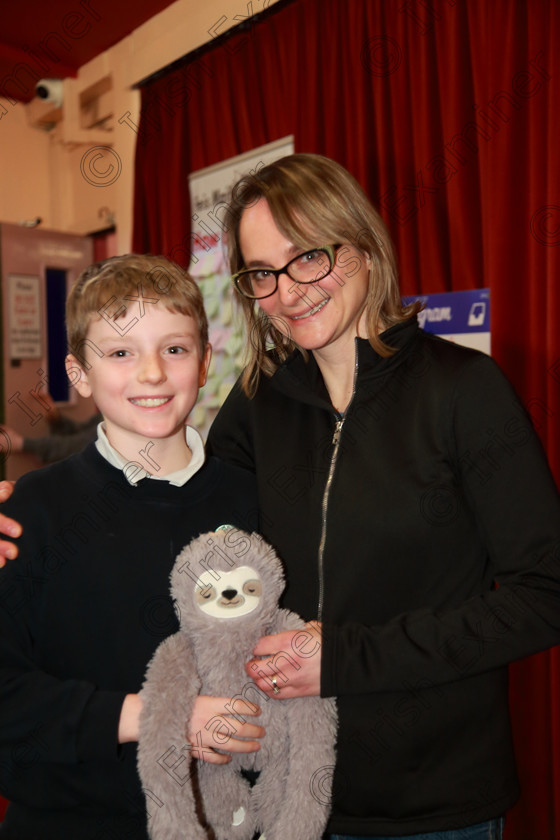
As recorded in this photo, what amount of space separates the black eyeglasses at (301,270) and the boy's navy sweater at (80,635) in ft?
1.42

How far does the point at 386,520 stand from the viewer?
113 cm

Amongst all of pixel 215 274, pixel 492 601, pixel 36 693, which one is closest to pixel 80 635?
pixel 36 693

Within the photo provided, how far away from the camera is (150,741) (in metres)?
0.90

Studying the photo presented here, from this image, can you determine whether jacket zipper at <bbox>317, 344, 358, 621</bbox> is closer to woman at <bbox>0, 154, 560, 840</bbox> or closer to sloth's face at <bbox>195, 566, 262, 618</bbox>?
woman at <bbox>0, 154, 560, 840</bbox>

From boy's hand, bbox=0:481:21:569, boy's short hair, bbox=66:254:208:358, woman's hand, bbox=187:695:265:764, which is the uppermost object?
boy's short hair, bbox=66:254:208:358

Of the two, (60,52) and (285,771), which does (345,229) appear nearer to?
(285,771)

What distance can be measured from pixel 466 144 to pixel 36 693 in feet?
6.46

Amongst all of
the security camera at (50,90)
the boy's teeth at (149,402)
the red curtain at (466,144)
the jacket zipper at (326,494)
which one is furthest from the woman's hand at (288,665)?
the security camera at (50,90)

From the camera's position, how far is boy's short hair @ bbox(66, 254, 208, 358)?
111cm

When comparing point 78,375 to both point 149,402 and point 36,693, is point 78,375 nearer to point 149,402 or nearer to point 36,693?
point 149,402

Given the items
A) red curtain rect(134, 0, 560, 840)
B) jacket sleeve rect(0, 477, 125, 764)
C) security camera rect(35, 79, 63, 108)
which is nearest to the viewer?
jacket sleeve rect(0, 477, 125, 764)

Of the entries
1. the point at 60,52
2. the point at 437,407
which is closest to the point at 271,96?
the point at 60,52

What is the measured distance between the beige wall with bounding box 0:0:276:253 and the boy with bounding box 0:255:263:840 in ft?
7.06

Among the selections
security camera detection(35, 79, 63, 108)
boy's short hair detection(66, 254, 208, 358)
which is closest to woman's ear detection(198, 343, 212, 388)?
boy's short hair detection(66, 254, 208, 358)
